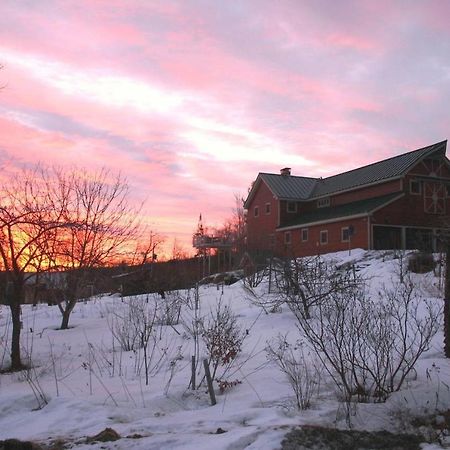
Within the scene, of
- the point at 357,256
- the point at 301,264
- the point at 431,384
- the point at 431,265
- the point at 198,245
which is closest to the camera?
the point at 431,384

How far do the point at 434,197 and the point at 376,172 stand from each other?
3744 millimetres

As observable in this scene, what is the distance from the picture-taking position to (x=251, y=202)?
4284 centimetres

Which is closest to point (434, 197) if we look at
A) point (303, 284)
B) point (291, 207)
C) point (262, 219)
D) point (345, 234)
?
point (345, 234)

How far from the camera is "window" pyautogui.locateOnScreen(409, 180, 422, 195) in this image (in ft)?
105

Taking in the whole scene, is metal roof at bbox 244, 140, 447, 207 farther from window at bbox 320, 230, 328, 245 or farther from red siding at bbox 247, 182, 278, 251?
window at bbox 320, 230, 328, 245

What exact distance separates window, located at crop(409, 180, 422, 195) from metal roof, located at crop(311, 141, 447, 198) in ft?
3.56

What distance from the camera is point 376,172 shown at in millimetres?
34219

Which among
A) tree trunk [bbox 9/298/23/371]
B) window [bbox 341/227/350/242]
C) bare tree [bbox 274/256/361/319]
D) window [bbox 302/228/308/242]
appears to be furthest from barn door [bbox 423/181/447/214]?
tree trunk [bbox 9/298/23/371]

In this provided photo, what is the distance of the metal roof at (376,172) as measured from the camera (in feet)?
105

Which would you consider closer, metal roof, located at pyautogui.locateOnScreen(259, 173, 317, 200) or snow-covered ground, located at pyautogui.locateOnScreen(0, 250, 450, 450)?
snow-covered ground, located at pyautogui.locateOnScreen(0, 250, 450, 450)

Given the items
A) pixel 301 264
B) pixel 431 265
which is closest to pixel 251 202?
pixel 431 265

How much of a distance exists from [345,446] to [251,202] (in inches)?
1505

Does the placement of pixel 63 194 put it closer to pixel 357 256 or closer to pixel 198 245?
pixel 357 256

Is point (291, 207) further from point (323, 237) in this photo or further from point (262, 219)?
point (323, 237)
